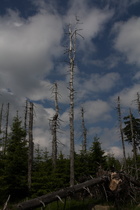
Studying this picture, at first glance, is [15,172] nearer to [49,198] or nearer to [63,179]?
[63,179]

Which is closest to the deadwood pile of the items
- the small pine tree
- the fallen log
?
the fallen log

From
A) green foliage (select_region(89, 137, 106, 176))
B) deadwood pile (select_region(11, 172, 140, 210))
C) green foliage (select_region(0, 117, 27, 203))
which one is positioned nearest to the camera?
deadwood pile (select_region(11, 172, 140, 210))

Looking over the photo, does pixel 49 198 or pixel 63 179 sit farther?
pixel 63 179

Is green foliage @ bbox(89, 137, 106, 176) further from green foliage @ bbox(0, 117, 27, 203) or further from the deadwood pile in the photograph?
the deadwood pile

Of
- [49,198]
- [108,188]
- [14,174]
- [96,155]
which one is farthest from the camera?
[96,155]

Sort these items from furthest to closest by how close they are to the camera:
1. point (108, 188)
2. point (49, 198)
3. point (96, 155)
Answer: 1. point (96, 155)
2. point (108, 188)
3. point (49, 198)

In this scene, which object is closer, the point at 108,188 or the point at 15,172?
the point at 108,188

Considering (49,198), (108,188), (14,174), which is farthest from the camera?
(14,174)

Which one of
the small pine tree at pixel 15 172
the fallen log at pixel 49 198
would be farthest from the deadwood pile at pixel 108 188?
the small pine tree at pixel 15 172

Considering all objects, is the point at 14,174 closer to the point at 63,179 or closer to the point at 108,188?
the point at 63,179

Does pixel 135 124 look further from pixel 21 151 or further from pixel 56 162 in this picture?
pixel 21 151

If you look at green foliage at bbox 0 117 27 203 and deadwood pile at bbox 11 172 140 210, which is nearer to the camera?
deadwood pile at bbox 11 172 140 210

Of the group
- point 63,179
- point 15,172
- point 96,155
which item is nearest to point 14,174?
point 15,172

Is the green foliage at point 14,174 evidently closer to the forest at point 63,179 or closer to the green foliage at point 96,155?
the forest at point 63,179
